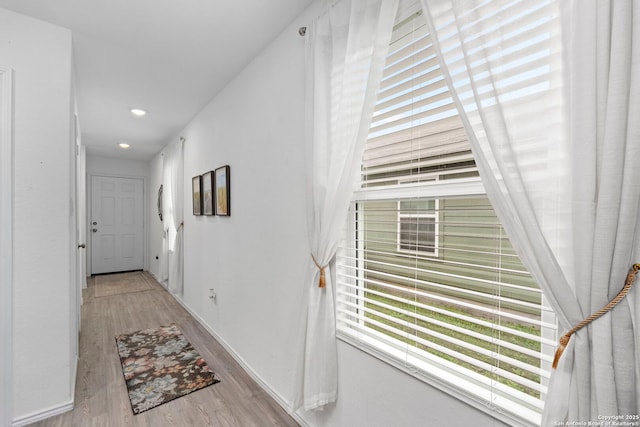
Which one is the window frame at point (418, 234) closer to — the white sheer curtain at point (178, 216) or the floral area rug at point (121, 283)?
the white sheer curtain at point (178, 216)

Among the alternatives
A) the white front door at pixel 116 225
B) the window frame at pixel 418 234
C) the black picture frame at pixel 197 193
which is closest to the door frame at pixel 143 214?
the white front door at pixel 116 225

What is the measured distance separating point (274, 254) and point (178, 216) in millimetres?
2654

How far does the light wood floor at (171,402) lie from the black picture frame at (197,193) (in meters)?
1.34

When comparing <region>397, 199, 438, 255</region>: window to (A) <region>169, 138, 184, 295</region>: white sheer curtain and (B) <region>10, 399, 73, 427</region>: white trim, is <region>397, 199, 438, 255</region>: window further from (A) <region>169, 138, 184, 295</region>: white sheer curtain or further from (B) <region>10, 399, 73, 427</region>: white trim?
(A) <region>169, 138, 184, 295</region>: white sheer curtain

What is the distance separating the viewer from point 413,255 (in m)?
1.18

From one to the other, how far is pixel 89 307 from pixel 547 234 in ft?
16.2

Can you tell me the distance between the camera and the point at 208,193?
309cm

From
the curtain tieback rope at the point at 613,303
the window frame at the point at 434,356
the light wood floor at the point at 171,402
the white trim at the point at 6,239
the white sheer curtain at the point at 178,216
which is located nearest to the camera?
the curtain tieback rope at the point at 613,303

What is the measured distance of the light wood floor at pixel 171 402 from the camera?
1.79 meters

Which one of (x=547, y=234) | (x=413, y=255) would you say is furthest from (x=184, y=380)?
(x=547, y=234)

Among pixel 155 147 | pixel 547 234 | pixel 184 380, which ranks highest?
pixel 155 147

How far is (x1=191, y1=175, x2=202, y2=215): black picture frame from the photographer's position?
3.29 metres

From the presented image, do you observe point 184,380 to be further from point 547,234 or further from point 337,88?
point 547,234

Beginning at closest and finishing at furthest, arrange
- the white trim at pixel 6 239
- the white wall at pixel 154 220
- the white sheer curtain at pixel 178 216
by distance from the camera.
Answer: the white trim at pixel 6 239
the white sheer curtain at pixel 178 216
the white wall at pixel 154 220
